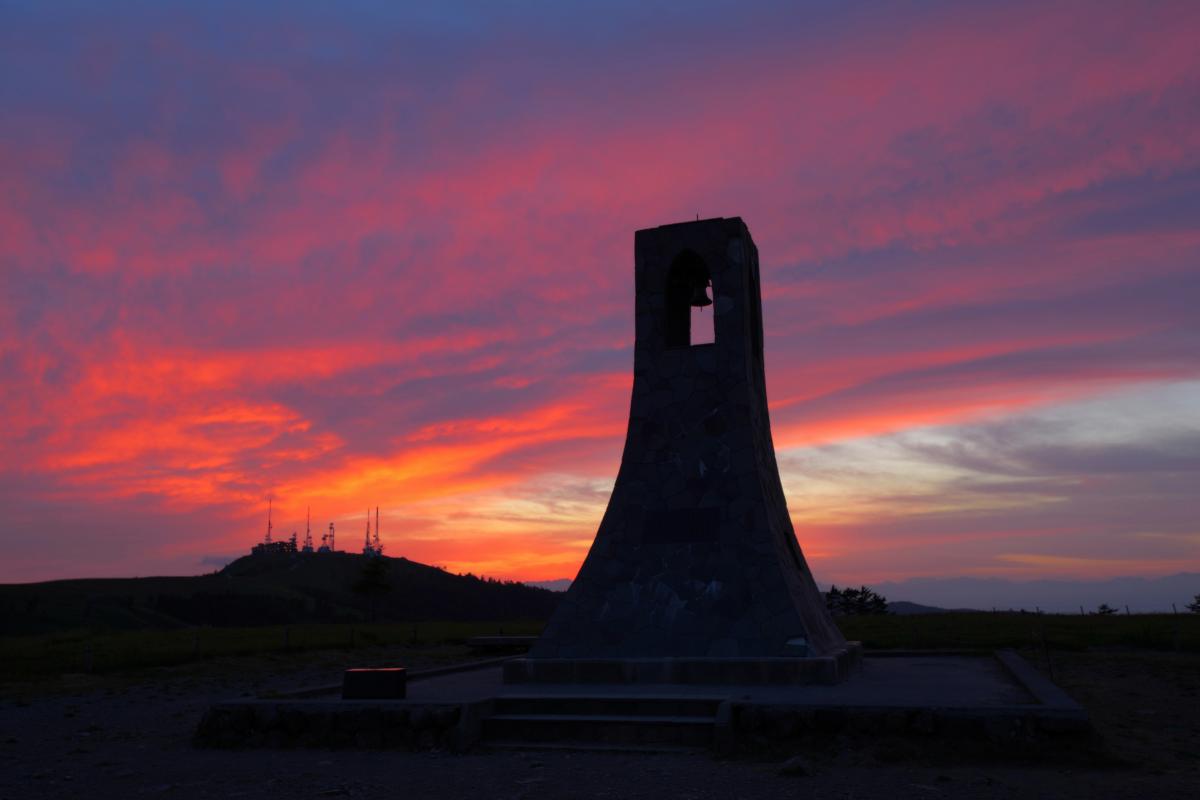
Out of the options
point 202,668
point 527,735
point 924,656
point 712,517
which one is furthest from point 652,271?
point 202,668

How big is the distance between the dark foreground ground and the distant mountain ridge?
67.9 metres

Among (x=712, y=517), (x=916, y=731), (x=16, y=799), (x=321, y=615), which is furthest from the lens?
(x=321, y=615)

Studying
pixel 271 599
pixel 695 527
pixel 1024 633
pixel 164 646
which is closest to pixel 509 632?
pixel 164 646

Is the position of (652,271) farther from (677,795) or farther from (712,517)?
(677,795)

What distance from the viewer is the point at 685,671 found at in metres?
14.4

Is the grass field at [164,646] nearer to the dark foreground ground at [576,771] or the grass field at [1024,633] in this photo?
the dark foreground ground at [576,771]

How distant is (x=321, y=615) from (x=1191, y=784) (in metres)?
107

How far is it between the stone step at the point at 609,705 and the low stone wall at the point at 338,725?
2.53 ft

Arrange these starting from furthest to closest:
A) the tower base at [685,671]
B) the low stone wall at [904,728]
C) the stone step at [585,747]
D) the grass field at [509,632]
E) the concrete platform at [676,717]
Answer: the grass field at [509,632]
the tower base at [685,671]
the stone step at [585,747]
the concrete platform at [676,717]
the low stone wall at [904,728]

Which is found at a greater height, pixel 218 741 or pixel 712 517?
pixel 712 517

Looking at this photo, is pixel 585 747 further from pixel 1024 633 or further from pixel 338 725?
pixel 1024 633

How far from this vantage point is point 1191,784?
8289 mm

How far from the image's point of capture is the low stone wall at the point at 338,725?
11.3 metres

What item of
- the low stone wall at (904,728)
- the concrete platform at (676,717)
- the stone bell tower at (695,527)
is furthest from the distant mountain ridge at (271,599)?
the low stone wall at (904,728)
